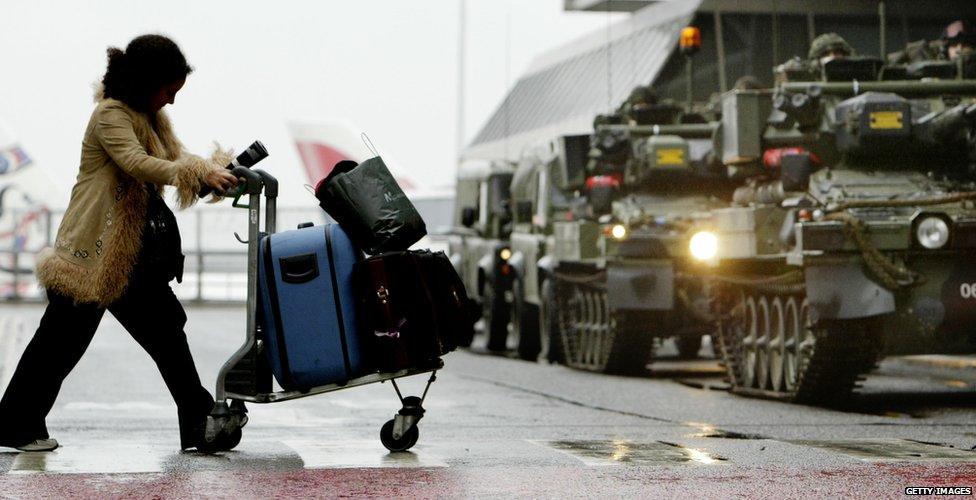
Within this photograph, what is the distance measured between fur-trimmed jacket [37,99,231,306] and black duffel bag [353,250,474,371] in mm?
809

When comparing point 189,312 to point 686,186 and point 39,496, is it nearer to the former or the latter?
point 686,186

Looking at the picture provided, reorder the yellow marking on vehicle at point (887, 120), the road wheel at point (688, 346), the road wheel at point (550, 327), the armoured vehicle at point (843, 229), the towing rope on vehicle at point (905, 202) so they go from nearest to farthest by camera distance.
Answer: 1. the armoured vehicle at point (843, 229)
2. the towing rope on vehicle at point (905, 202)
3. the yellow marking on vehicle at point (887, 120)
4. the road wheel at point (550, 327)
5. the road wheel at point (688, 346)

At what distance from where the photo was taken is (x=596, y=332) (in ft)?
64.0

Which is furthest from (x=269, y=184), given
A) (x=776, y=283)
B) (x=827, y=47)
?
(x=827, y=47)

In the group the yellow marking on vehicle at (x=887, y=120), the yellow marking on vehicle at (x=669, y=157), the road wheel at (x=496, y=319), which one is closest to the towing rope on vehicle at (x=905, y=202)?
the yellow marking on vehicle at (x=887, y=120)

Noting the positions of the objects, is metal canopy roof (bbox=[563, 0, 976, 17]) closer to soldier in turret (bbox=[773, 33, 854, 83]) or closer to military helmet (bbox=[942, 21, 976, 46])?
military helmet (bbox=[942, 21, 976, 46])

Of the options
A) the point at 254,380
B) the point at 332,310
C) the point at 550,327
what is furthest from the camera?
the point at 550,327

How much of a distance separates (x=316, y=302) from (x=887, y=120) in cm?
748

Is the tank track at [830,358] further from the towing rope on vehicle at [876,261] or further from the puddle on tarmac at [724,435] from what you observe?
the puddle on tarmac at [724,435]

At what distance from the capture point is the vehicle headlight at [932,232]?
13148 millimetres

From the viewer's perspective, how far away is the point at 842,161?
49.7ft

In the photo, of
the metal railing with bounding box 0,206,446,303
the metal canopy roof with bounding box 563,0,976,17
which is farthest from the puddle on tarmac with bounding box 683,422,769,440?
the metal railing with bounding box 0,206,446,303

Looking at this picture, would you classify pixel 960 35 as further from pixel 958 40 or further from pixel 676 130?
pixel 676 130

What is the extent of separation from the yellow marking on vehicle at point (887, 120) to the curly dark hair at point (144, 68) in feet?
24.3
